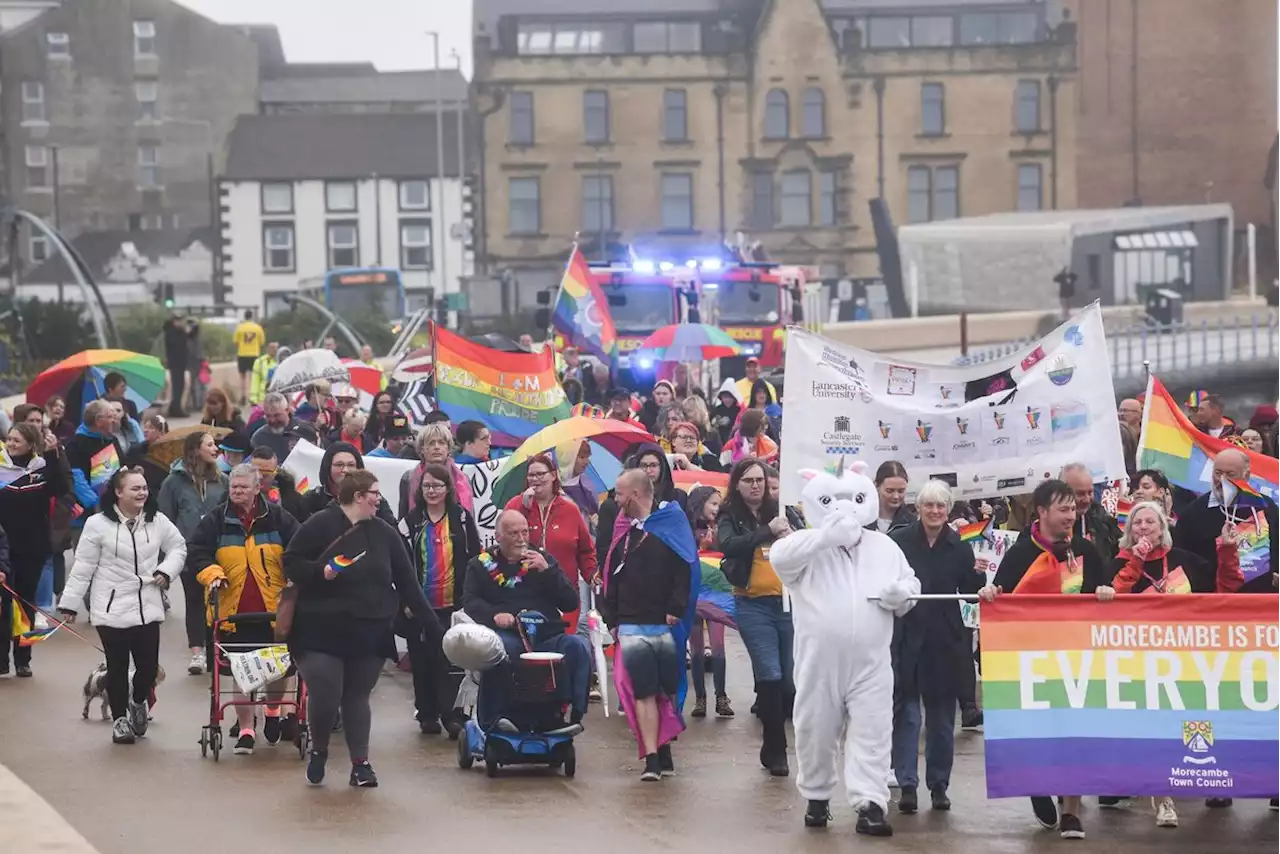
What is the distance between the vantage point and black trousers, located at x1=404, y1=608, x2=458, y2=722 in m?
13.7

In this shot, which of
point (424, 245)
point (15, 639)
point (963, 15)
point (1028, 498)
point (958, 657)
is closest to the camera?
point (958, 657)

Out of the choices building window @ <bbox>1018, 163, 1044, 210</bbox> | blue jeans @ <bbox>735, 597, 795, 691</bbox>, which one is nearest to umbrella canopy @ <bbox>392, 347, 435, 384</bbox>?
blue jeans @ <bbox>735, 597, 795, 691</bbox>

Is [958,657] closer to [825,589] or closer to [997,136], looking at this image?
[825,589]

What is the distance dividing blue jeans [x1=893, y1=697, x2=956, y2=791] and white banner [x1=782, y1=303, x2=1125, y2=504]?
219cm

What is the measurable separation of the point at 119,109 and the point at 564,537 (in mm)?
86932

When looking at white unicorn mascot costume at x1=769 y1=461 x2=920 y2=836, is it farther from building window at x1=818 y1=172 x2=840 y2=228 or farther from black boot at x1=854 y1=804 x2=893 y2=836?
building window at x1=818 y1=172 x2=840 y2=228

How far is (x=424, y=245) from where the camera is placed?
88.8 metres

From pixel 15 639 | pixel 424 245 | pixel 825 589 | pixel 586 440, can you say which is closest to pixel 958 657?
pixel 825 589

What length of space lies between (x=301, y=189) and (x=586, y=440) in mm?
74146

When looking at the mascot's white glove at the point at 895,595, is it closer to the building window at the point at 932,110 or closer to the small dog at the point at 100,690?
the small dog at the point at 100,690

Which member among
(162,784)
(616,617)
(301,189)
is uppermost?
(301,189)

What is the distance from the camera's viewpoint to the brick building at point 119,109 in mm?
96688

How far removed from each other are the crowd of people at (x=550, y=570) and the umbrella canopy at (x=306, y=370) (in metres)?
8.72

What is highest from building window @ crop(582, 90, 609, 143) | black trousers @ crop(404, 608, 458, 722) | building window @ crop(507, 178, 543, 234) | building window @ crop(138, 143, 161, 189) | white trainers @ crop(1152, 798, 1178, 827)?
building window @ crop(582, 90, 609, 143)
